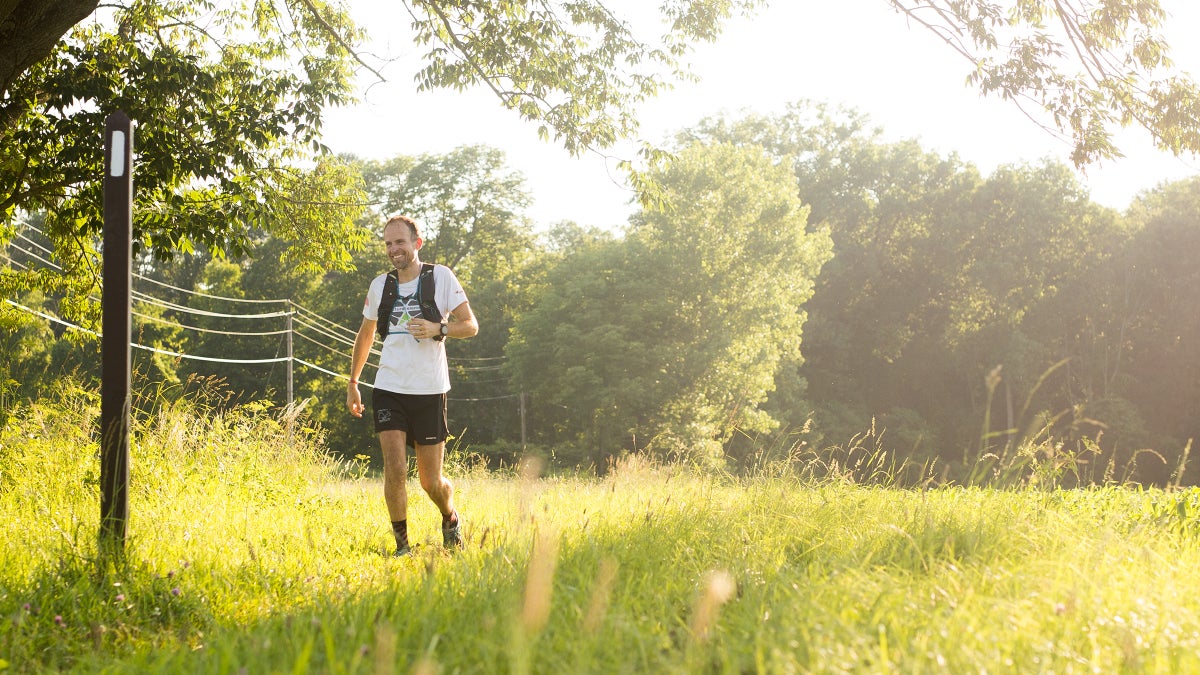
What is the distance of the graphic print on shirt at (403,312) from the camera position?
5781 mm

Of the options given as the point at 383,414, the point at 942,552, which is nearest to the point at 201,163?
the point at 383,414

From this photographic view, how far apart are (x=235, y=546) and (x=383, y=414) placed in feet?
3.68

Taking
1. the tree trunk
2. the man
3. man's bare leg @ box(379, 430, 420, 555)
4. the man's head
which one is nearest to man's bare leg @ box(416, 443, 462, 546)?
the man

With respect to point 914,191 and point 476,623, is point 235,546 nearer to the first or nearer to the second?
point 476,623

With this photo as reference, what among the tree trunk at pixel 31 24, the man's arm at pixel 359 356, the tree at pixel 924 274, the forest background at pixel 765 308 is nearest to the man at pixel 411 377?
the man's arm at pixel 359 356

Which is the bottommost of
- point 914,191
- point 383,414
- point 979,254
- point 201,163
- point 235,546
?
point 235,546

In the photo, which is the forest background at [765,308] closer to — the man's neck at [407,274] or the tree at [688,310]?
the tree at [688,310]

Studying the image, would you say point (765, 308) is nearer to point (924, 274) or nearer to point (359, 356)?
point (924, 274)

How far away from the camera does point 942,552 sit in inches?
163

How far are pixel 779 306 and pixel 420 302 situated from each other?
101 feet

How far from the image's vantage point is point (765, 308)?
35.2 m

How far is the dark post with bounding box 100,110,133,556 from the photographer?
4633 millimetres

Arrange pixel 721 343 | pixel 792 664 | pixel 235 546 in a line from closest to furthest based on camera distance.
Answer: pixel 792 664 → pixel 235 546 → pixel 721 343

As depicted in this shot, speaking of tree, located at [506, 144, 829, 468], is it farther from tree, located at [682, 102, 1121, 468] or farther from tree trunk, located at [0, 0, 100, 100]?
tree trunk, located at [0, 0, 100, 100]
